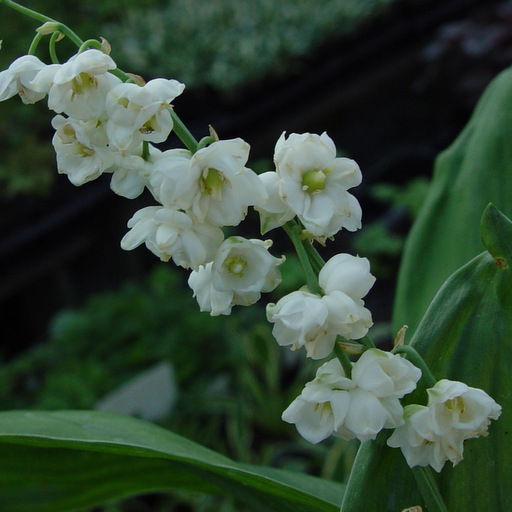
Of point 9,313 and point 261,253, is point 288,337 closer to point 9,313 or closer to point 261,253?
point 261,253

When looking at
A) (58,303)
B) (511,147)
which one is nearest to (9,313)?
(58,303)

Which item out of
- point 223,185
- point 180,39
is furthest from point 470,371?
point 180,39

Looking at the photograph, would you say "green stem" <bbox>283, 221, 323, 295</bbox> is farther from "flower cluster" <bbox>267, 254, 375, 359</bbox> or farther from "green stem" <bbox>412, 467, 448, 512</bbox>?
"green stem" <bbox>412, 467, 448, 512</bbox>

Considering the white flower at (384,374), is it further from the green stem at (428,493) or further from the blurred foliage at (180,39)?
the blurred foliage at (180,39)

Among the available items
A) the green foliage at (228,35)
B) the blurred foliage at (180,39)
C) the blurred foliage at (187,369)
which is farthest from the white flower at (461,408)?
the green foliage at (228,35)

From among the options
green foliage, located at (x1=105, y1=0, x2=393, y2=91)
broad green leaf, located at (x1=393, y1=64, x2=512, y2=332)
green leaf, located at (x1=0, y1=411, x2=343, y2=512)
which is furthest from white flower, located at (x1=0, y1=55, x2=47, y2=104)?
green foliage, located at (x1=105, y1=0, x2=393, y2=91)

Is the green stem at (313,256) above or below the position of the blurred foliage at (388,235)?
above
